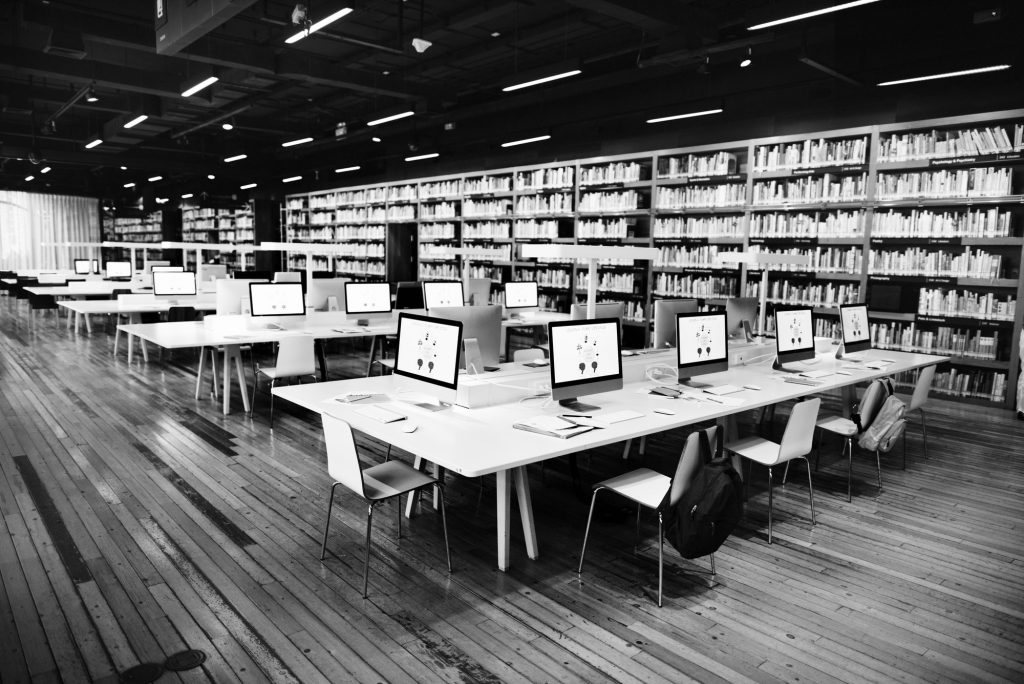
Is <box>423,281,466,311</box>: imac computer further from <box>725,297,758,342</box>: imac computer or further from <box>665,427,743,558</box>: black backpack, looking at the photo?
<box>665,427,743,558</box>: black backpack

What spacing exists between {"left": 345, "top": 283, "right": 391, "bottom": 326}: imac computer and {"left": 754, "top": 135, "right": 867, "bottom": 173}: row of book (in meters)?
4.88

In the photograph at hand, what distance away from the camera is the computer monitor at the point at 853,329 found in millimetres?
5617

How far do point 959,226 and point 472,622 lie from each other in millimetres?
6810

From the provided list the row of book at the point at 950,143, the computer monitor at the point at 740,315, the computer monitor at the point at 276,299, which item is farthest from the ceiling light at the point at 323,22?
the row of book at the point at 950,143

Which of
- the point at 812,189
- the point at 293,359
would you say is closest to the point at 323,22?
the point at 293,359

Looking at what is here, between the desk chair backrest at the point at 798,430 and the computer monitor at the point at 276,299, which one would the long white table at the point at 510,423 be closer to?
the desk chair backrest at the point at 798,430

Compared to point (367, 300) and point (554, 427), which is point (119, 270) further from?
point (554, 427)

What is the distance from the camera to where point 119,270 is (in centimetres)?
1389

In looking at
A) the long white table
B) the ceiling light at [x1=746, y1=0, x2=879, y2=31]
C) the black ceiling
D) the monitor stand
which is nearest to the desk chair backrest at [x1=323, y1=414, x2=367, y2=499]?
the long white table

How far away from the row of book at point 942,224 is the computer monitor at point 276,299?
6.39m

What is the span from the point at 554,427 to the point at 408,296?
5.96 m

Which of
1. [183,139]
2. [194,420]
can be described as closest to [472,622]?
[194,420]

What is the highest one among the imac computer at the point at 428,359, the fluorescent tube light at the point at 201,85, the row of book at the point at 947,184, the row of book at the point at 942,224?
the fluorescent tube light at the point at 201,85

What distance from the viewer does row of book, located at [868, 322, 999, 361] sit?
6.92 m
